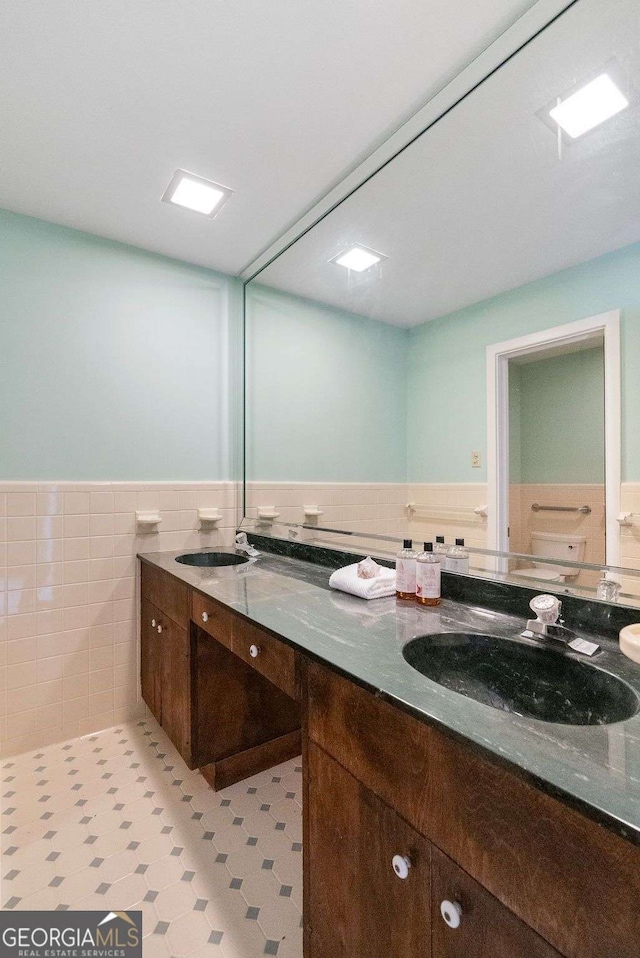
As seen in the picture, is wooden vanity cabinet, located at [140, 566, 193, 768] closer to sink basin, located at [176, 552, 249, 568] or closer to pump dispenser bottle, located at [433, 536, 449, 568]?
sink basin, located at [176, 552, 249, 568]

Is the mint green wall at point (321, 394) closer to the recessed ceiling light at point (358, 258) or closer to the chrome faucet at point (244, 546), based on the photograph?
the recessed ceiling light at point (358, 258)

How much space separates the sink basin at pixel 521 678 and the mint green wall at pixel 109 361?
176 cm

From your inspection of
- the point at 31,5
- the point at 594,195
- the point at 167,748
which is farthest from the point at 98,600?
the point at 594,195

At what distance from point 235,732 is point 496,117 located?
7.55ft

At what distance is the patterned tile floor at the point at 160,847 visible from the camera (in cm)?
117

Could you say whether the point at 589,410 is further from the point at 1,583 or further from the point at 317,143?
the point at 1,583

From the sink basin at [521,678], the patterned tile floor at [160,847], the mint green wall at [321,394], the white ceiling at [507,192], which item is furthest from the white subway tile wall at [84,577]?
the white ceiling at [507,192]

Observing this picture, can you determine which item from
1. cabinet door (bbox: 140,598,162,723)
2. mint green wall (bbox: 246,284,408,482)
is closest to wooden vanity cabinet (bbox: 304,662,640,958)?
mint green wall (bbox: 246,284,408,482)

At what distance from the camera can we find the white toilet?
1.14 m

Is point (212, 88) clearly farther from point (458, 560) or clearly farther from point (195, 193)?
point (458, 560)

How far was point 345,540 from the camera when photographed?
1.93m

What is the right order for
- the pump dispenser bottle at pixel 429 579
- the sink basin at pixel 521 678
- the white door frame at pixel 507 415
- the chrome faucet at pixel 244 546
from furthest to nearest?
the chrome faucet at pixel 244 546, the pump dispenser bottle at pixel 429 579, the white door frame at pixel 507 415, the sink basin at pixel 521 678

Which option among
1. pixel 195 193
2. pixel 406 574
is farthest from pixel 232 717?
pixel 195 193

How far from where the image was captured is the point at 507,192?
1378 mm
